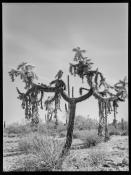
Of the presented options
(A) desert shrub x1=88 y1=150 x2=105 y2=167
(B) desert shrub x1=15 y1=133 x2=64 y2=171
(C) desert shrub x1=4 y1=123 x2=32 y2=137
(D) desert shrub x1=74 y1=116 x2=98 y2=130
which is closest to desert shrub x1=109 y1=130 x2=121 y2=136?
(D) desert shrub x1=74 y1=116 x2=98 y2=130

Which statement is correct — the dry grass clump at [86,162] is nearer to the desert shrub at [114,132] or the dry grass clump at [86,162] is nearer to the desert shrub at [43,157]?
the desert shrub at [43,157]

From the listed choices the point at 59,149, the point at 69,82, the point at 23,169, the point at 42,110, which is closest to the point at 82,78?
the point at 69,82

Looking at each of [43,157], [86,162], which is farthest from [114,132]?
[43,157]

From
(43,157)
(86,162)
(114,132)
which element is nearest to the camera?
(43,157)

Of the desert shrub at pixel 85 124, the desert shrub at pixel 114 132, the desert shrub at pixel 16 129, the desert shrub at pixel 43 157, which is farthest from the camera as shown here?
the desert shrub at pixel 85 124

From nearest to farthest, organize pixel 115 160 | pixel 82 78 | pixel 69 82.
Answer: pixel 115 160
pixel 82 78
pixel 69 82

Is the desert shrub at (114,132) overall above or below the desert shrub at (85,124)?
below

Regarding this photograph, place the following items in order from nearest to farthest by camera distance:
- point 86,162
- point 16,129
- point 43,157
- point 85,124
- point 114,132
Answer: point 43,157, point 86,162, point 114,132, point 16,129, point 85,124

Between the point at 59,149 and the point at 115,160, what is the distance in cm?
198

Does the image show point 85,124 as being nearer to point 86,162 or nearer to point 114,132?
point 114,132

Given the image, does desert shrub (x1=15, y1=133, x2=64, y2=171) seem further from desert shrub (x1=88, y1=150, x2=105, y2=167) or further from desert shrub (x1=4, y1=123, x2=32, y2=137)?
desert shrub (x1=4, y1=123, x2=32, y2=137)

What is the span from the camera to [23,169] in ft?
32.0

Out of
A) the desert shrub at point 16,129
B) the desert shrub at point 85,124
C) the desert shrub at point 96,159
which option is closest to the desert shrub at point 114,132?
the desert shrub at point 85,124

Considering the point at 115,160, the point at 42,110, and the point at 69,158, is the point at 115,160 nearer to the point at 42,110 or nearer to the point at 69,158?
the point at 69,158
